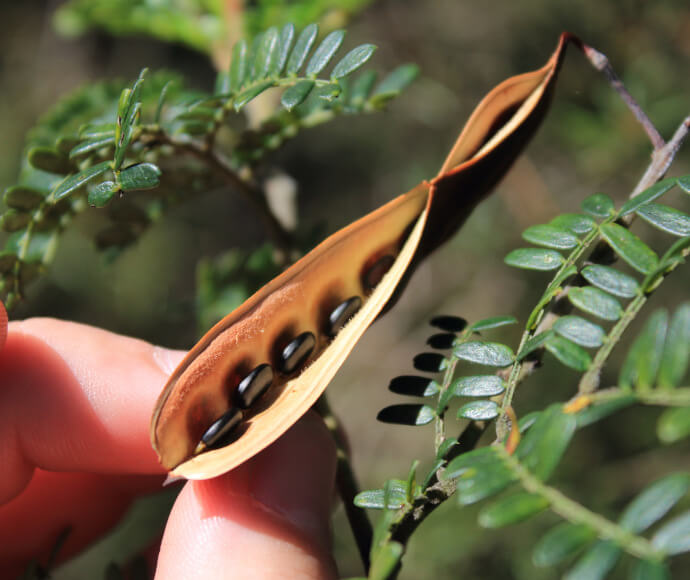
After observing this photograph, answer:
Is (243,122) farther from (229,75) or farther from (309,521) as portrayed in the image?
(309,521)

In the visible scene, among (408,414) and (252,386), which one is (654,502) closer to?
(408,414)

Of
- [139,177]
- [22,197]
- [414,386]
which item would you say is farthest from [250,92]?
[414,386]

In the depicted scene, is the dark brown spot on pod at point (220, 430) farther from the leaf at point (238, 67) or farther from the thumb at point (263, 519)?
the leaf at point (238, 67)

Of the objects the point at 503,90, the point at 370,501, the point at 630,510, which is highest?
the point at 503,90

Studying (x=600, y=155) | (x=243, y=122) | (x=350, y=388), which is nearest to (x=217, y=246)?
Answer: (x=243, y=122)

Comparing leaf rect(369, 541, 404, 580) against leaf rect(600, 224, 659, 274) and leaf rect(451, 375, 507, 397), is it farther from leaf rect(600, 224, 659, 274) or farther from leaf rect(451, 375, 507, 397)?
leaf rect(600, 224, 659, 274)

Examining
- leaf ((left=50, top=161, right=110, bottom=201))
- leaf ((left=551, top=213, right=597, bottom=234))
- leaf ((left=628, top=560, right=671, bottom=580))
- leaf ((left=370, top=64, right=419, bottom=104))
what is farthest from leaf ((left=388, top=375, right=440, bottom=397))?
leaf ((left=370, top=64, right=419, bottom=104))
